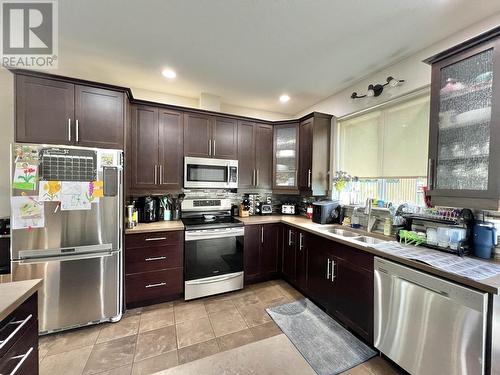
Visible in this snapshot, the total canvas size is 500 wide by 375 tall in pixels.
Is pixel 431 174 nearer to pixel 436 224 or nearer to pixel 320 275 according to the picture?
pixel 436 224

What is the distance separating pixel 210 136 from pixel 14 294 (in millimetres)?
2433

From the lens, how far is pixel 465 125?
1.50m

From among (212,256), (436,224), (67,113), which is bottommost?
(212,256)

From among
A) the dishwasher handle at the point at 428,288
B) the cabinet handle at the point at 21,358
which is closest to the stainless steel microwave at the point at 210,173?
the cabinet handle at the point at 21,358

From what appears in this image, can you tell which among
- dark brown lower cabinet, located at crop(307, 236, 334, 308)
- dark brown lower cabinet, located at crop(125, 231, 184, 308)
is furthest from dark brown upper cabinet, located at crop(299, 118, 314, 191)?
dark brown lower cabinet, located at crop(125, 231, 184, 308)

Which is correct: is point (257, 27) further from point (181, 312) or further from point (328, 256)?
point (181, 312)

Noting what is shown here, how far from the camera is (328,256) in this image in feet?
7.16

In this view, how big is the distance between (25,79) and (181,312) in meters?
2.72

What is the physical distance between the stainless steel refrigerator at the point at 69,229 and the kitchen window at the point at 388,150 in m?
2.87

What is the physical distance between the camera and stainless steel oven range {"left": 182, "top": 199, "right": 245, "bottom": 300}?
2.44 m

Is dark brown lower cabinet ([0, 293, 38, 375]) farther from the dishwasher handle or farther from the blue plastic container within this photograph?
the blue plastic container

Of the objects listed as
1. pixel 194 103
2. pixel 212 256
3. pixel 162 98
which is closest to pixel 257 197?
pixel 212 256

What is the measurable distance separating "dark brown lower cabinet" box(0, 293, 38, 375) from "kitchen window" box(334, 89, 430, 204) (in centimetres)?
299

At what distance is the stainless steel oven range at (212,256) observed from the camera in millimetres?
2441
